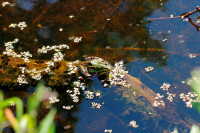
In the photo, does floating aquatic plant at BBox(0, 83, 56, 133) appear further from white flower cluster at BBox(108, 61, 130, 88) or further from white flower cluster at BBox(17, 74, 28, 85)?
white flower cluster at BBox(108, 61, 130, 88)

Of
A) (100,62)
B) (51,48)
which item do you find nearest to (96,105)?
(100,62)

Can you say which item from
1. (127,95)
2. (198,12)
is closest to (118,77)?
(127,95)

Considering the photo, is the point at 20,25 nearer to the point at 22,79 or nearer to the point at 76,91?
the point at 22,79

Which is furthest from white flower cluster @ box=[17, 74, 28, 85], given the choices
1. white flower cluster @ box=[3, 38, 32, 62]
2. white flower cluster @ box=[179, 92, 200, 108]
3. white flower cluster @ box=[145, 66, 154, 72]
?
white flower cluster @ box=[179, 92, 200, 108]

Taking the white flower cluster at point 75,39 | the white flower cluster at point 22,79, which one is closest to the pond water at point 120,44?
the white flower cluster at point 75,39

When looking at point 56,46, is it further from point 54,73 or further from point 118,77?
point 118,77
